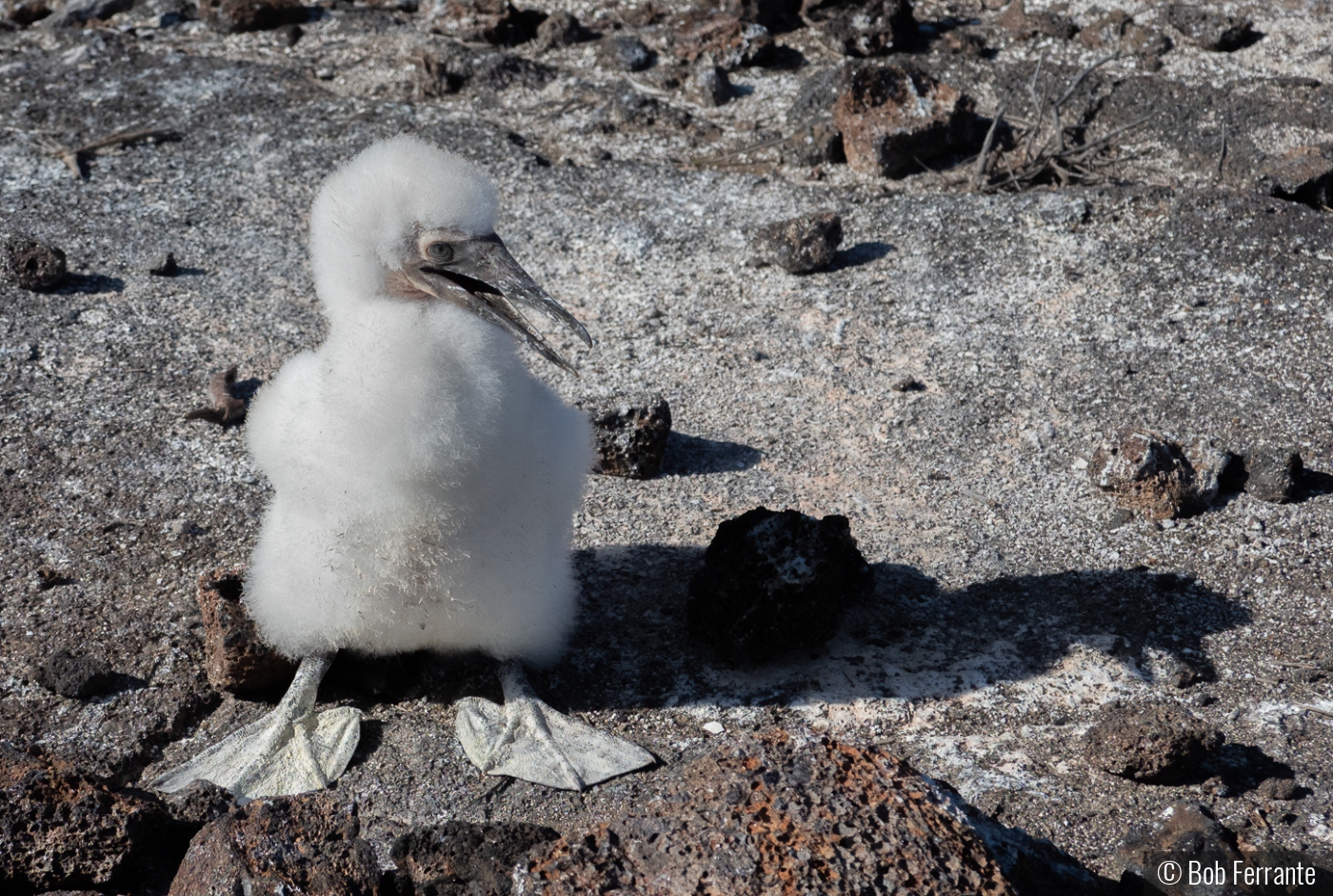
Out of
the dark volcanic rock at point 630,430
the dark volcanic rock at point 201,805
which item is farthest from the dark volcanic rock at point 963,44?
the dark volcanic rock at point 201,805

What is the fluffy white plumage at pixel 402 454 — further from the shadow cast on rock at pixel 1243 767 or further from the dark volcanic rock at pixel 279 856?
the shadow cast on rock at pixel 1243 767

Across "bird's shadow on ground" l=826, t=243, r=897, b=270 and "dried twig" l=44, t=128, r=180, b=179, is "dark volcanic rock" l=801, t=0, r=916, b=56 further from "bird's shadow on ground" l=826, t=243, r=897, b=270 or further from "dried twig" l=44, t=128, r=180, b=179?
"dried twig" l=44, t=128, r=180, b=179

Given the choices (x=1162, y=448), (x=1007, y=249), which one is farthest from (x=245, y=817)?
(x=1007, y=249)

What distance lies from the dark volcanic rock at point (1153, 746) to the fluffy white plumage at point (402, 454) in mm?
1444

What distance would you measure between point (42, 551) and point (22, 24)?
498 centimetres

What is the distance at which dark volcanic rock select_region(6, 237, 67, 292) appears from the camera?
15.9 feet

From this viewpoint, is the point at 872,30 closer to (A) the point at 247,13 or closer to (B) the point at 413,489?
(A) the point at 247,13

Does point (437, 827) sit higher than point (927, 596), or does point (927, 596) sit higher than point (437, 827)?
point (437, 827)

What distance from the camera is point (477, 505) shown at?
2.93 metres

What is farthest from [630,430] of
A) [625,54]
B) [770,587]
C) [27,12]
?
[27,12]

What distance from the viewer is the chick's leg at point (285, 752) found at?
9.74ft

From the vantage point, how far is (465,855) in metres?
2.55

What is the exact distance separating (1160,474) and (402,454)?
2498mm

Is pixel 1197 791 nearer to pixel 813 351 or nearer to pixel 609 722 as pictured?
pixel 609 722
